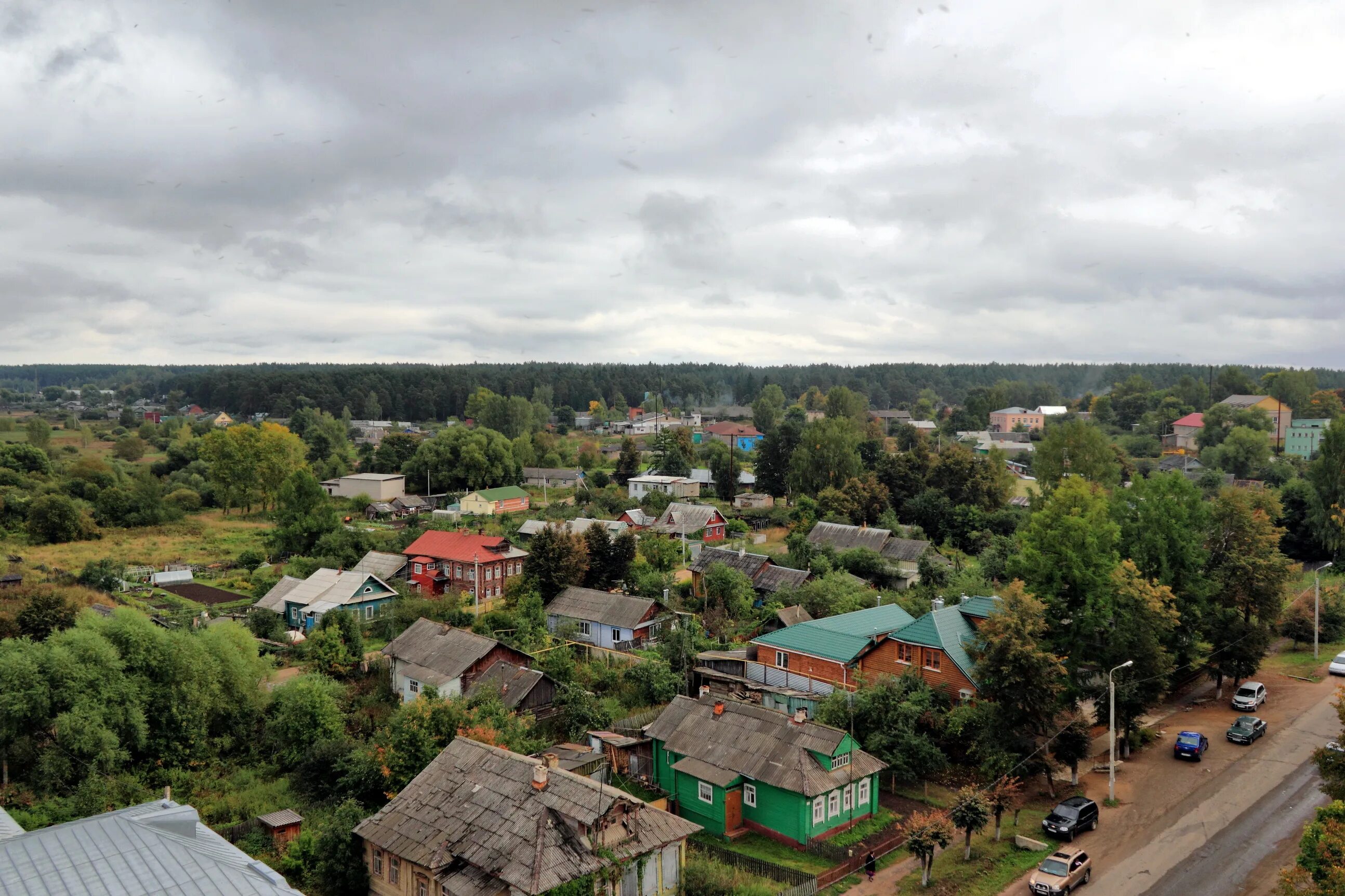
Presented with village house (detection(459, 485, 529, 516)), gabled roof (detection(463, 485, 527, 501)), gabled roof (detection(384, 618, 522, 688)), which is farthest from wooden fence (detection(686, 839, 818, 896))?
gabled roof (detection(463, 485, 527, 501))

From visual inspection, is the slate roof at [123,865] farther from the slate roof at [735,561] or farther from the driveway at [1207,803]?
the slate roof at [735,561]

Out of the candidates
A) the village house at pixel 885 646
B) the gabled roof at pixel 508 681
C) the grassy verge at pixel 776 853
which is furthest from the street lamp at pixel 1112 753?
the gabled roof at pixel 508 681

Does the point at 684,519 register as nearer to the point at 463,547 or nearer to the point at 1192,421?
the point at 463,547

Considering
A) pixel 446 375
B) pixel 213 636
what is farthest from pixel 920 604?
pixel 446 375

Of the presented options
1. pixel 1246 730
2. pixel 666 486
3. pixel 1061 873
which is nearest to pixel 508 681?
pixel 1061 873

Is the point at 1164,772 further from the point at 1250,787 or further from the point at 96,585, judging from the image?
the point at 96,585
